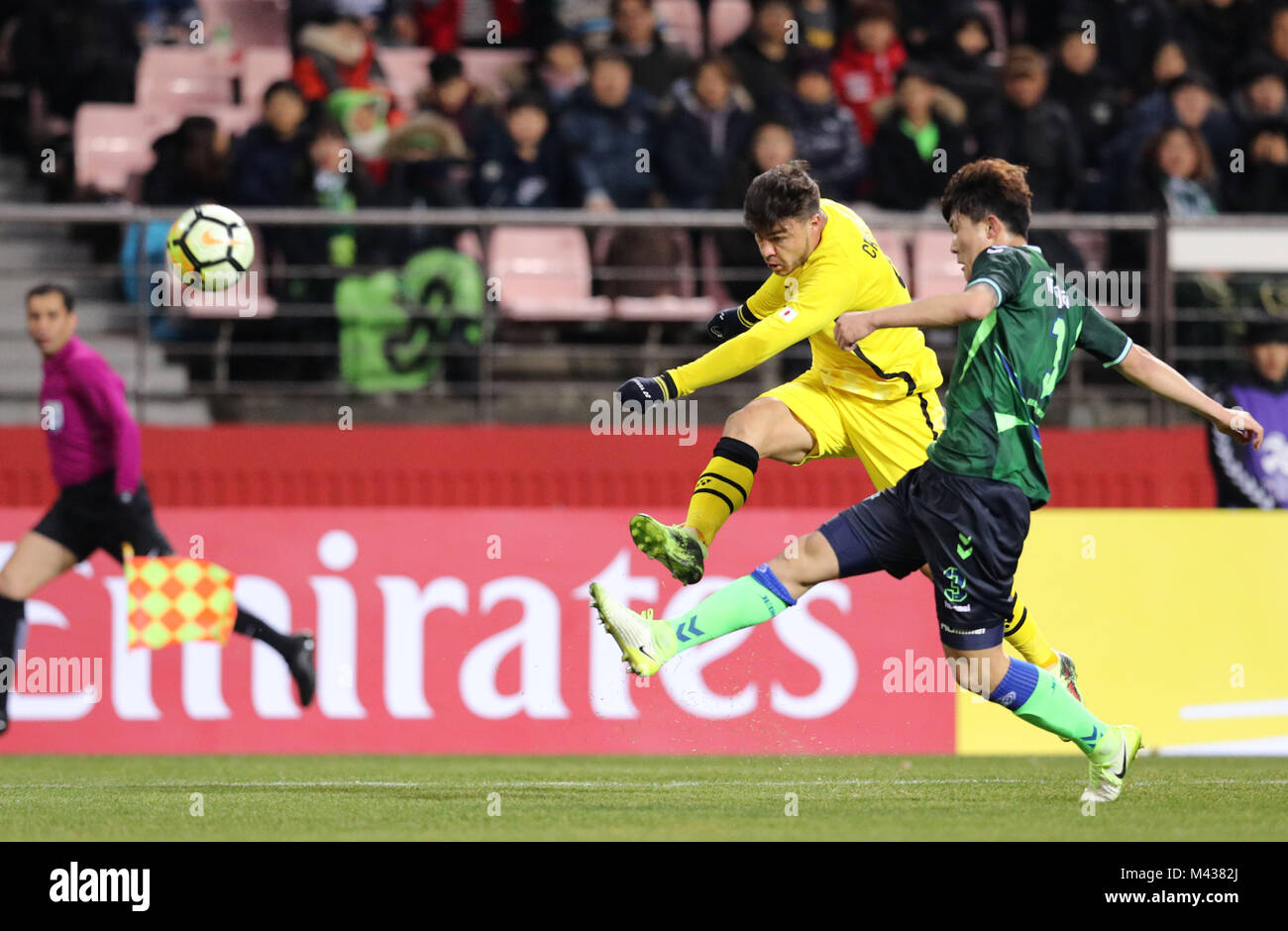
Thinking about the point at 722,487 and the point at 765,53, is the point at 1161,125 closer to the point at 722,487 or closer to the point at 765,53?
the point at 765,53

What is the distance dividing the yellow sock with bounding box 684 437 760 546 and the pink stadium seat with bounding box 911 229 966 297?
4.32 m

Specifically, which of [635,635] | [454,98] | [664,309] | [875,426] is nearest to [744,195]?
[664,309]

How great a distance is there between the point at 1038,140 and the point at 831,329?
6042 mm

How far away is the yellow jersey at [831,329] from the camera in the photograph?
7574 mm

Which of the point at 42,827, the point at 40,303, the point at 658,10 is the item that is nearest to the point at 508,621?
the point at 40,303

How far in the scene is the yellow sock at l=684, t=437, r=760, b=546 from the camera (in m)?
8.10

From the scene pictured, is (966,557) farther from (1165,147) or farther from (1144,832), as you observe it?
(1165,147)

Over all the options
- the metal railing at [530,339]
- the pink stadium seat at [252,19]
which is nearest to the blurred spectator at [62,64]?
the pink stadium seat at [252,19]

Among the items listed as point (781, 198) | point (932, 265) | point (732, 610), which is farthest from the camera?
point (932, 265)

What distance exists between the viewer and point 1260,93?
1436cm

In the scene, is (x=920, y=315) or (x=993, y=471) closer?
(x=920, y=315)

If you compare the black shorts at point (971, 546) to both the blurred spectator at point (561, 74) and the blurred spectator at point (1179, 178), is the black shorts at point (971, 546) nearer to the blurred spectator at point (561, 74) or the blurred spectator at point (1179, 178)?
the blurred spectator at point (1179, 178)

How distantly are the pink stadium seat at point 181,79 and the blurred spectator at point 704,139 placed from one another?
3.41 metres
